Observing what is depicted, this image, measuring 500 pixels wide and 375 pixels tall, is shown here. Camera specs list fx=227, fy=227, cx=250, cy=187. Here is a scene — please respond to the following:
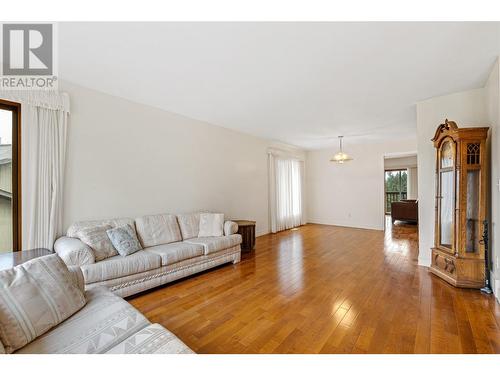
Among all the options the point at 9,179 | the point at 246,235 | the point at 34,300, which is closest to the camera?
the point at 34,300

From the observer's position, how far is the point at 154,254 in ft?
8.89

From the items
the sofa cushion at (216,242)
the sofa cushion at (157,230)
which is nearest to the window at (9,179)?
the sofa cushion at (157,230)

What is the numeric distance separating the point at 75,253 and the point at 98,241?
0.92ft

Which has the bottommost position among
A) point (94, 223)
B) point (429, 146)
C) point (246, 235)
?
point (246, 235)

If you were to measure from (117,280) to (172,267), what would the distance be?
2.04 ft

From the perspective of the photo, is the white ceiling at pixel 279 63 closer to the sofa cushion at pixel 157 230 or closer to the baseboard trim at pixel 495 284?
the sofa cushion at pixel 157 230

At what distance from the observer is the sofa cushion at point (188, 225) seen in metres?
3.56

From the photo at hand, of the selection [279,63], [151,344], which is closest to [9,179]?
[151,344]

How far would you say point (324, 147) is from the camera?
7.02 metres

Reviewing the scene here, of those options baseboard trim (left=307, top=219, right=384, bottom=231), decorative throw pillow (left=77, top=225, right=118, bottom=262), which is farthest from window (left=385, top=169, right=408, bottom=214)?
decorative throw pillow (left=77, top=225, right=118, bottom=262)

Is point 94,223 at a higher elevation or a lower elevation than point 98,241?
higher

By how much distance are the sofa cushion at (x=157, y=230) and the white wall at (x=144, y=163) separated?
0.29 meters

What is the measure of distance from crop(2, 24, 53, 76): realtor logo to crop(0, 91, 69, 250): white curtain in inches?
9.6
